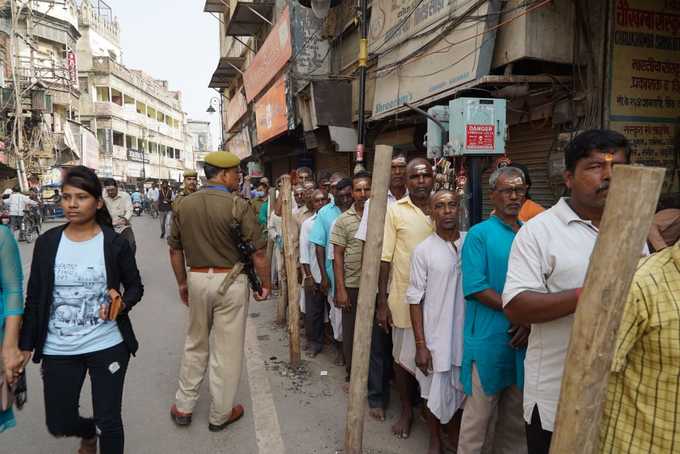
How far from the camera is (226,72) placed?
22656 millimetres

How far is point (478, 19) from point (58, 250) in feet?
15.7

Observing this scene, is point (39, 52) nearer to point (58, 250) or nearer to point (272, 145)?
point (272, 145)

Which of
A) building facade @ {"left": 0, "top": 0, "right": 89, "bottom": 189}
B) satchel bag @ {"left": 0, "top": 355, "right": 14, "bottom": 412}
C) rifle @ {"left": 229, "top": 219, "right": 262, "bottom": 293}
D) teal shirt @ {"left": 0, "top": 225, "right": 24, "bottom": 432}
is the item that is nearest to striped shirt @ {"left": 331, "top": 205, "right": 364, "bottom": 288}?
rifle @ {"left": 229, "top": 219, "right": 262, "bottom": 293}

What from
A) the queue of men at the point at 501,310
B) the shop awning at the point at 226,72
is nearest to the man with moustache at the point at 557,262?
the queue of men at the point at 501,310

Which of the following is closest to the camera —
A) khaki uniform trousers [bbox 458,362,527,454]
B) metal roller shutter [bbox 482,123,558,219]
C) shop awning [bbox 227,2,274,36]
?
khaki uniform trousers [bbox 458,362,527,454]

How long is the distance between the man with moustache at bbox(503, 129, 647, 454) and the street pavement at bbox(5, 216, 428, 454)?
5.09ft

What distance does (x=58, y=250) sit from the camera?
2.38 metres

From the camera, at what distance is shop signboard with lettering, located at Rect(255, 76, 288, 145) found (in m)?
11.0

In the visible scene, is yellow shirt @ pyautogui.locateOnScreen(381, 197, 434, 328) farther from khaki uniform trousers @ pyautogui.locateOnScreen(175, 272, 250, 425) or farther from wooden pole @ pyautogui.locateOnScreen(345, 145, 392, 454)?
khaki uniform trousers @ pyautogui.locateOnScreen(175, 272, 250, 425)

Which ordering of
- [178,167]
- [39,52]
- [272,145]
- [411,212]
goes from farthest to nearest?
[178,167] < [39,52] < [272,145] < [411,212]

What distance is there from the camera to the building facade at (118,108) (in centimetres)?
4000

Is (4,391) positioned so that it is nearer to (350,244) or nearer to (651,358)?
(350,244)

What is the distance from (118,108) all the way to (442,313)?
45107mm

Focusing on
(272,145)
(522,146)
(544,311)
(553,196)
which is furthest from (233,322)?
(272,145)
